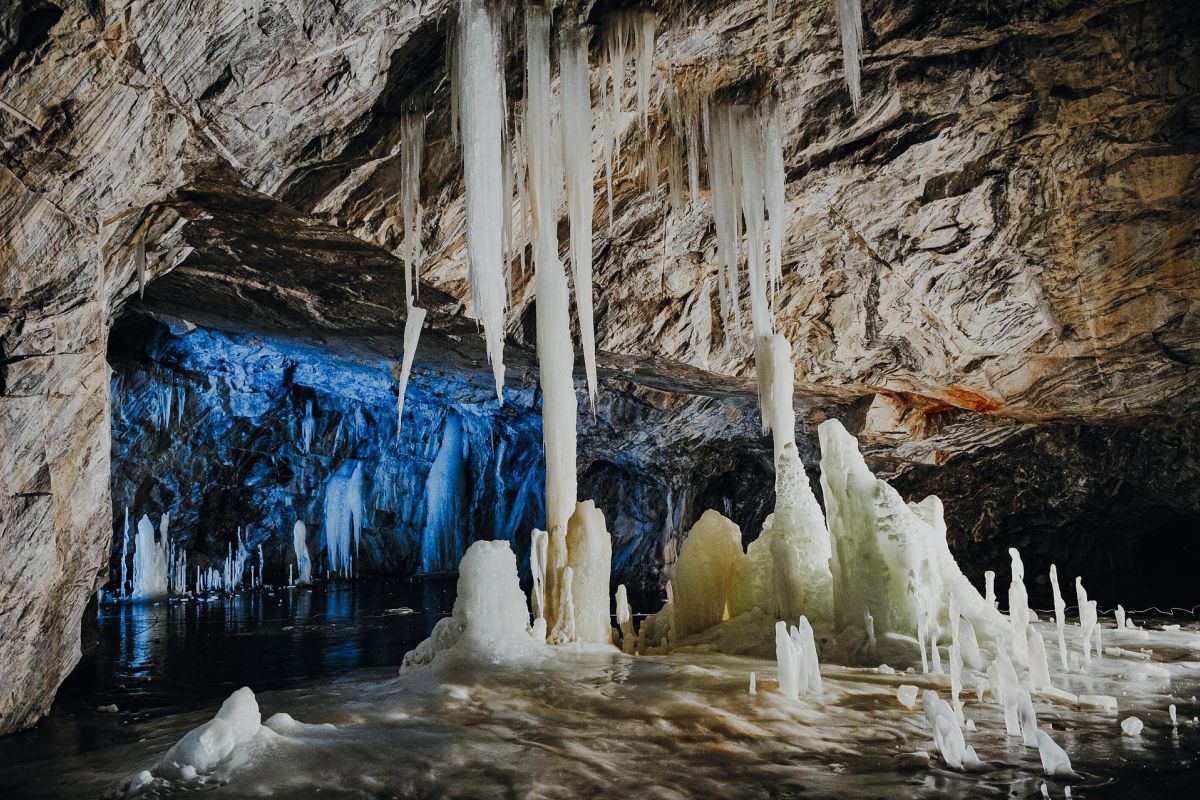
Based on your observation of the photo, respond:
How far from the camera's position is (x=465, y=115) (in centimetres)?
885

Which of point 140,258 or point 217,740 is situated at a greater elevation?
point 140,258

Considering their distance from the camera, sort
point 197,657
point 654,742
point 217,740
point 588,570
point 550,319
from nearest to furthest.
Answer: point 217,740, point 654,742, point 588,570, point 550,319, point 197,657

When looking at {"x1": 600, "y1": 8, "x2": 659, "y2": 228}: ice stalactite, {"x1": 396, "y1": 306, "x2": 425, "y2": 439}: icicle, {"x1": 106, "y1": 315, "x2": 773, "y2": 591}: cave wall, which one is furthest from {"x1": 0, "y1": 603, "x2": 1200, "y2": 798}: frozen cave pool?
{"x1": 106, "y1": 315, "x2": 773, "y2": 591}: cave wall

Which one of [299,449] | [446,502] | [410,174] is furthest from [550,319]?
[446,502]

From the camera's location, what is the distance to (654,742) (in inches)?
243

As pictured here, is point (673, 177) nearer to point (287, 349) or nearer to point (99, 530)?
point (99, 530)

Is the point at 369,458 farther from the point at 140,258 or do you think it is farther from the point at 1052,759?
the point at 1052,759

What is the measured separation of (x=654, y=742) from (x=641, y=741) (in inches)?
3.7

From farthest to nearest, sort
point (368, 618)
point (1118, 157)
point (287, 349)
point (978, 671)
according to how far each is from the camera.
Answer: point (287, 349), point (368, 618), point (1118, 157), point (978, 671)

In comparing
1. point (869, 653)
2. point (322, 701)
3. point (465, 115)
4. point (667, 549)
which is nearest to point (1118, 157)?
point (869, 653)

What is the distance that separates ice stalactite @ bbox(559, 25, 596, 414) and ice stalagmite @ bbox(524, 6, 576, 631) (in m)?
0.24

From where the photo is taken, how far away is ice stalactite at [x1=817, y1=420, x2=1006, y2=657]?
898 centimetres

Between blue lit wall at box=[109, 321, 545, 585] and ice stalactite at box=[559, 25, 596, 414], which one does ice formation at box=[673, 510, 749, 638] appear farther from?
blue lit wall at box=[109, 321, 545, 585]

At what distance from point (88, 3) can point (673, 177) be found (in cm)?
703
